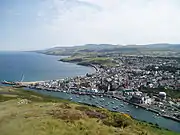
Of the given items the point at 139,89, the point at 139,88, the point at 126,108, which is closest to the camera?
the point at 126,108

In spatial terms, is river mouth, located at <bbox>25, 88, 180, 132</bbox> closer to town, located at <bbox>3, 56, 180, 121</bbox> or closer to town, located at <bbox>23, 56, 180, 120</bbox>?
town, located at <bbox>3, 56, 180, 121</bbox>

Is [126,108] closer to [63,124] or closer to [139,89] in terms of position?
[139,89]

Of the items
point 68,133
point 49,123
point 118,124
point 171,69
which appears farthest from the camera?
point 171,69

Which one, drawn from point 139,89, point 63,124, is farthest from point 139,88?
point 63,124

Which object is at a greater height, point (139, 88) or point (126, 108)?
point (139, 88)

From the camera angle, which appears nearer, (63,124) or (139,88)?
(63,124)

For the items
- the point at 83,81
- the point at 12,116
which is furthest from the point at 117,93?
the point at 12,116

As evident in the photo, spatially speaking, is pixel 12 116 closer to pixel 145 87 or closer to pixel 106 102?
pixel 106 102

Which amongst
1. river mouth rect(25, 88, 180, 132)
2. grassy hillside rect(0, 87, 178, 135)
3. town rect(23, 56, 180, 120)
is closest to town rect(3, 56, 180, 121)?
town rect(23, 56, 180, 120)

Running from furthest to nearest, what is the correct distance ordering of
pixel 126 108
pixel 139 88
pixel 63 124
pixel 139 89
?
pixel 139 88 → pixel 139 89 → pixel 126 108 → pixel 63 124

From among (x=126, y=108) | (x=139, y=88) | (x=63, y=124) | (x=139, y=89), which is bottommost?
(x=126, y=108)

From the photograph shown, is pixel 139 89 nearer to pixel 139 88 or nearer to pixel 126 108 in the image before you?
pixel 139 88
